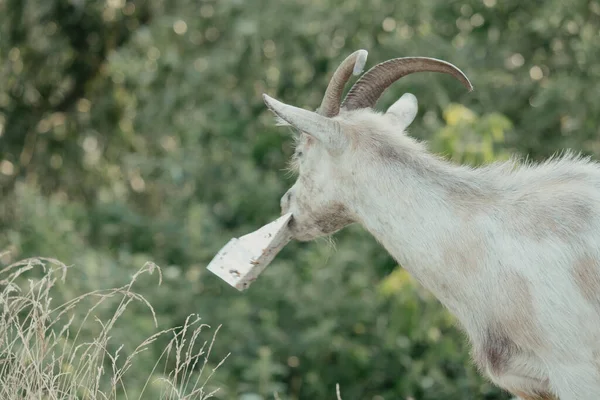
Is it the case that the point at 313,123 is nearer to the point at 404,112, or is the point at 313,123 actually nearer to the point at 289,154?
the point at 404,112

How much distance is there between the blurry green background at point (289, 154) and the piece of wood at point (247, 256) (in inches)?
72.6

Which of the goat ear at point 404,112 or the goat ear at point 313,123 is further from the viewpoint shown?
the goat ear at point 404,112

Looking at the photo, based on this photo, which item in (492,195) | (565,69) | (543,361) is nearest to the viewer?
(543,361)

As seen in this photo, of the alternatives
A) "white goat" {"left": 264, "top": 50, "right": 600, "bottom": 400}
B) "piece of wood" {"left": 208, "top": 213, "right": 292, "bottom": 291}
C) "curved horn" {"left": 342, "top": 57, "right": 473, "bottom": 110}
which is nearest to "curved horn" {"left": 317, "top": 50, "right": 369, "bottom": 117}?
"white goat" {"left": 264, "top": 50, "right": 600, "bottom": 400}

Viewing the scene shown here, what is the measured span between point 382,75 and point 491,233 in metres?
0.99

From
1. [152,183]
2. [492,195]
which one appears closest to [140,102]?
[152,183]

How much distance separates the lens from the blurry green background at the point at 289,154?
8.18 metres

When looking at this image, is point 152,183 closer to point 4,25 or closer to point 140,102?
point 140,102

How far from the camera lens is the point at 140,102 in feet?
37.7

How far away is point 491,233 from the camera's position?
460cm

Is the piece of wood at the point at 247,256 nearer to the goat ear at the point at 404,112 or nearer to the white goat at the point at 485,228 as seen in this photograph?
the white goat at the point at 485,228

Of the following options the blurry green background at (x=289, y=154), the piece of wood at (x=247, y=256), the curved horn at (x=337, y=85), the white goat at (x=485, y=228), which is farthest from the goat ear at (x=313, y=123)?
the blurry green background at (x=289, y=154)

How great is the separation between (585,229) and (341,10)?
5.47 metres

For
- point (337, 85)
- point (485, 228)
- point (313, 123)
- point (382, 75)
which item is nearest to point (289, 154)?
point (382, 75)
